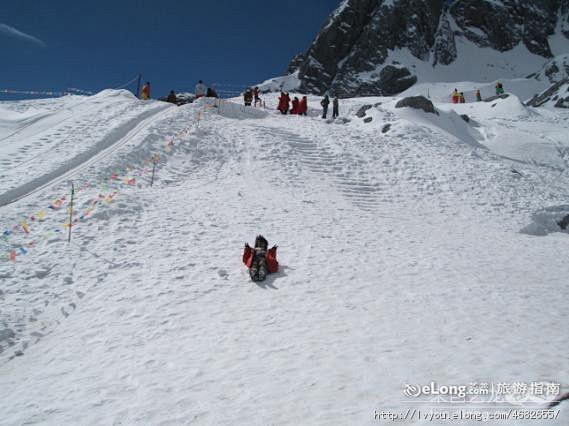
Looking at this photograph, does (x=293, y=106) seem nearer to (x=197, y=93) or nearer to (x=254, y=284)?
(x=197, y=93)

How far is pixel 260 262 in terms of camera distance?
766cm

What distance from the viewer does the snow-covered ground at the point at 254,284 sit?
14.3 feet

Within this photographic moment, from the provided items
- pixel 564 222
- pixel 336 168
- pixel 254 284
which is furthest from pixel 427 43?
pixel 254 284

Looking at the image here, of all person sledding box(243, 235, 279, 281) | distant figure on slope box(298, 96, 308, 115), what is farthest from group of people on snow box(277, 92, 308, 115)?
person sledding box(243, 235, 279, 281)

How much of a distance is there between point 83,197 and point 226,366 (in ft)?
26.6

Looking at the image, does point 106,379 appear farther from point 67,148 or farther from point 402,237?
point 67,148

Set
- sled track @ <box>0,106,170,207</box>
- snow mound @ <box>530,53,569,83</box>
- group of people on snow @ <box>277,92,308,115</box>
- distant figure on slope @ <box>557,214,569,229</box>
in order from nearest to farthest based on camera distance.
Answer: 1. sled track @ <box>0,106,170,207</box>
2. distant figure on slope @ <box>557,214,569,229</box>
3. group of people on snow @ <box>277,92,308,115</box>
4. snow mound @ <box>530,53,569,83</box>

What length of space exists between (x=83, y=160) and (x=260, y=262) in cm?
914

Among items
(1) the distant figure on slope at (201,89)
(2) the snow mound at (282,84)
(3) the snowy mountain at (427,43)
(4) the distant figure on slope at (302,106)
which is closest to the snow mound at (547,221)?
(4) the distant figure on slope at (302,106)

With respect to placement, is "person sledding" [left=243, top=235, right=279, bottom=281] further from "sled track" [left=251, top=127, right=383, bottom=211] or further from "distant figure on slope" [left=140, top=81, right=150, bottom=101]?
"distant figure on slope" [left=140, top=81, right=150, bottom=101]

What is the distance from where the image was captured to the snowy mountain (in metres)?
98.5

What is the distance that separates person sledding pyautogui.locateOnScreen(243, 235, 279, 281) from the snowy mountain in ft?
309

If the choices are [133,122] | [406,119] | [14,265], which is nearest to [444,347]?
[14,265]

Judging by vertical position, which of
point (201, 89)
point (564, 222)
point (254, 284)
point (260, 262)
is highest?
point (201, 89)
